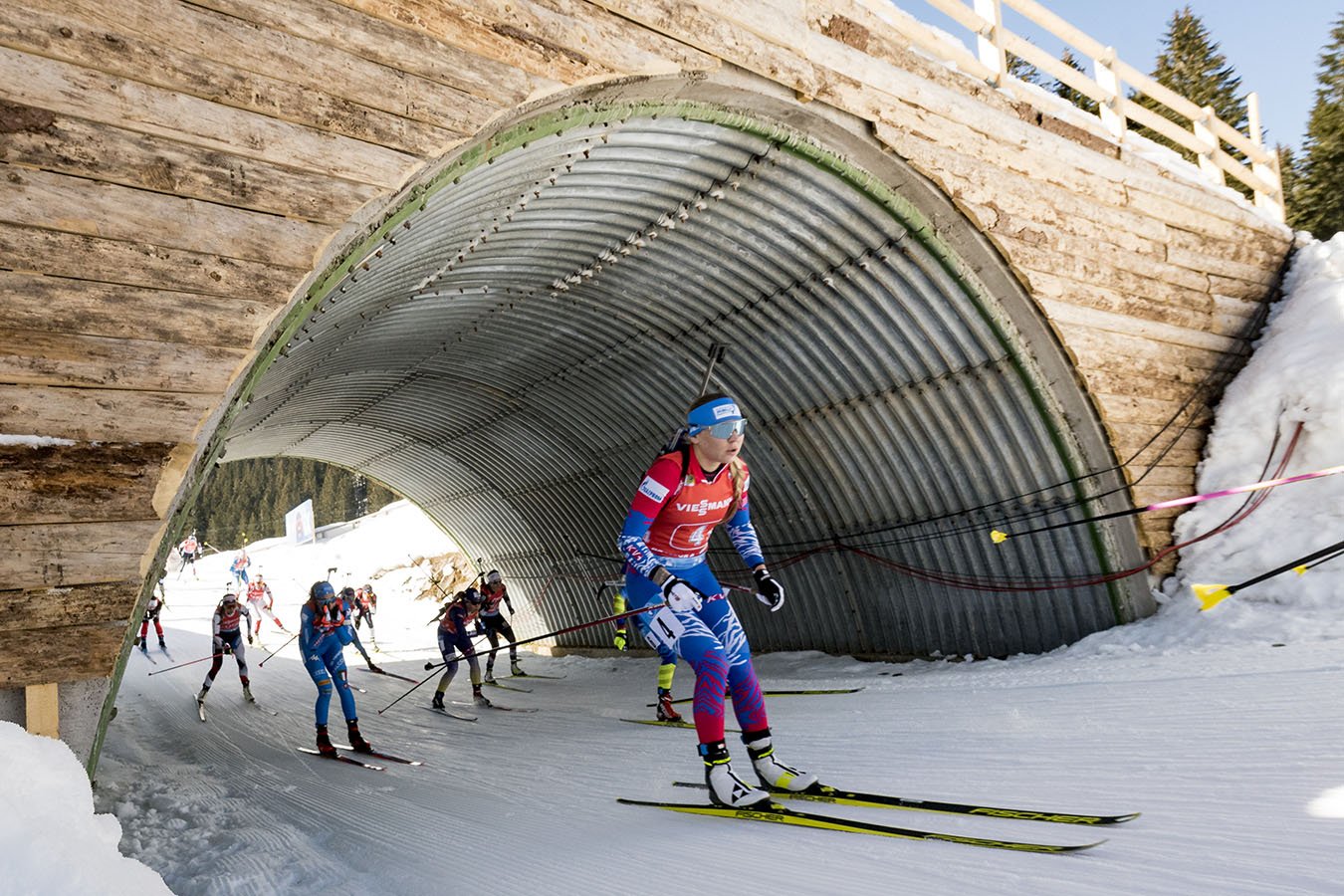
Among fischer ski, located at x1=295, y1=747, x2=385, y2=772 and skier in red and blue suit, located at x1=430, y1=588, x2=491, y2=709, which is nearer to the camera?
fischer ski, located at x1=295, y1=747, x2=385, y2=772

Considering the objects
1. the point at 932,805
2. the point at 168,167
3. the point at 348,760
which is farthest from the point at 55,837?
the point at 348,760

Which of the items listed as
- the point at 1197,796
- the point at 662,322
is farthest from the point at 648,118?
the point at 1197,796

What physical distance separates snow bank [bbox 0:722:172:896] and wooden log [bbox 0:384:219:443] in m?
1.51

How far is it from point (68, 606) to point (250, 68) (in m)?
2.84

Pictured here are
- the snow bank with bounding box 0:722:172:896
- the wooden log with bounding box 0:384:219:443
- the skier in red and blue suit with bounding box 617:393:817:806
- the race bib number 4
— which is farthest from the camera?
the race bib number 4

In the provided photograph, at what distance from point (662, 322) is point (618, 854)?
22.7ft

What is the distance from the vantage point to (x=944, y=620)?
10.4m

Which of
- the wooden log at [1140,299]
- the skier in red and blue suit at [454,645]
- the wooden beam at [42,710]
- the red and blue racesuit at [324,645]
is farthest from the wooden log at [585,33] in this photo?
the skier in red and blue suit at [454,645]

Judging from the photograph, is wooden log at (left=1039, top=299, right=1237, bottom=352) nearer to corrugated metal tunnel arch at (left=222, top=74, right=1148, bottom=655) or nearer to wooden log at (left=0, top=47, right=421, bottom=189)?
corrugated metal tunnel arch at (left=222, top=74, right=1148, bottom=655)

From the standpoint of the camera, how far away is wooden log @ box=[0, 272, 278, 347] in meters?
4.12

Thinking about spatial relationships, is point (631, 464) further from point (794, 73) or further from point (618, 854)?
point (618, 854)

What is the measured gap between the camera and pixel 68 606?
450 centimetres

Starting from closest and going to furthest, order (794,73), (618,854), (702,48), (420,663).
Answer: (618,854), (702,48), (794,73), (420,663)

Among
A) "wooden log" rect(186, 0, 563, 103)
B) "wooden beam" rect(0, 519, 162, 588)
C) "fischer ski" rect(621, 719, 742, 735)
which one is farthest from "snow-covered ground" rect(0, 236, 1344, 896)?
"wooden log" rect(186, 0, 563, 103)
